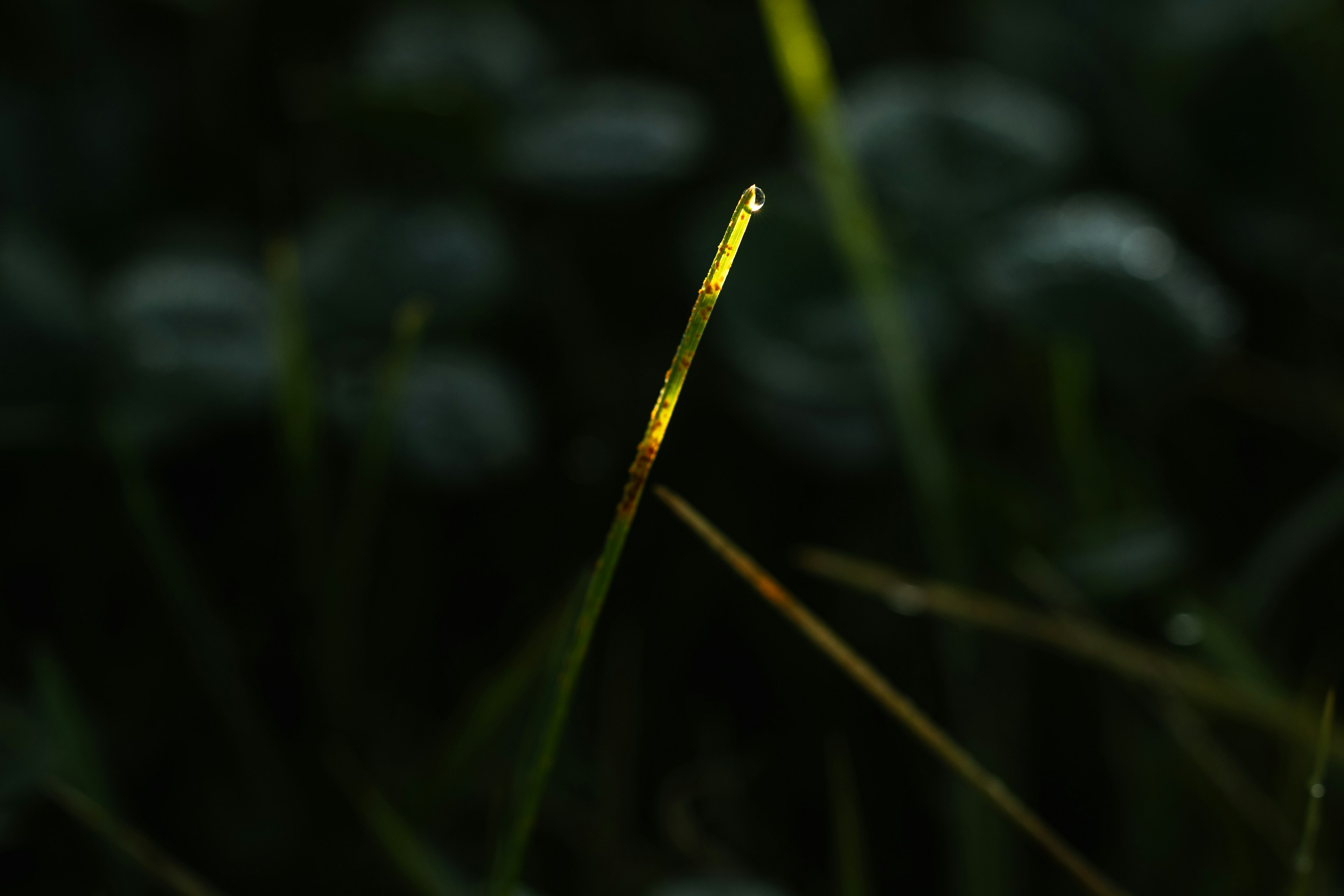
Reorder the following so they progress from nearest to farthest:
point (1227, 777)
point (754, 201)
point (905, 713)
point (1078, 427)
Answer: point (754, 201) < point (905, 713) < point (1227, 777) < point (1078, 427)

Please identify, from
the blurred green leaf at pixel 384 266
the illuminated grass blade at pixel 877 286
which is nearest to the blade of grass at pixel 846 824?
the illuminated grass blade at pixel 877 286

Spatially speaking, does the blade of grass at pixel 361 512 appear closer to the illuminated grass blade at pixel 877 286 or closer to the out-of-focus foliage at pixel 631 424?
the out-of-focus foliage at pixel 631 424

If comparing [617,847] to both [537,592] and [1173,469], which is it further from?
[1173,469]

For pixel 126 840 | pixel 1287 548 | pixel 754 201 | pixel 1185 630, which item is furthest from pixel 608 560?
pixel 1287 548

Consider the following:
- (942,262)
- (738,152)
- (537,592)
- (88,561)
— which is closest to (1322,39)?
(942,262)

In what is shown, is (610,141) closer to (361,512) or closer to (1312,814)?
(361,512)

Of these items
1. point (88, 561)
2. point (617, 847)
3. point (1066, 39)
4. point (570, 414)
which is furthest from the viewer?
point (1066, 39)

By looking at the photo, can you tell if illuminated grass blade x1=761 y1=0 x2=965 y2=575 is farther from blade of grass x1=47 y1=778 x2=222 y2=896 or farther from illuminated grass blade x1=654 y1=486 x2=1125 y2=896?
blade of grass x1=47 y1=778 x2=222 y2=896
